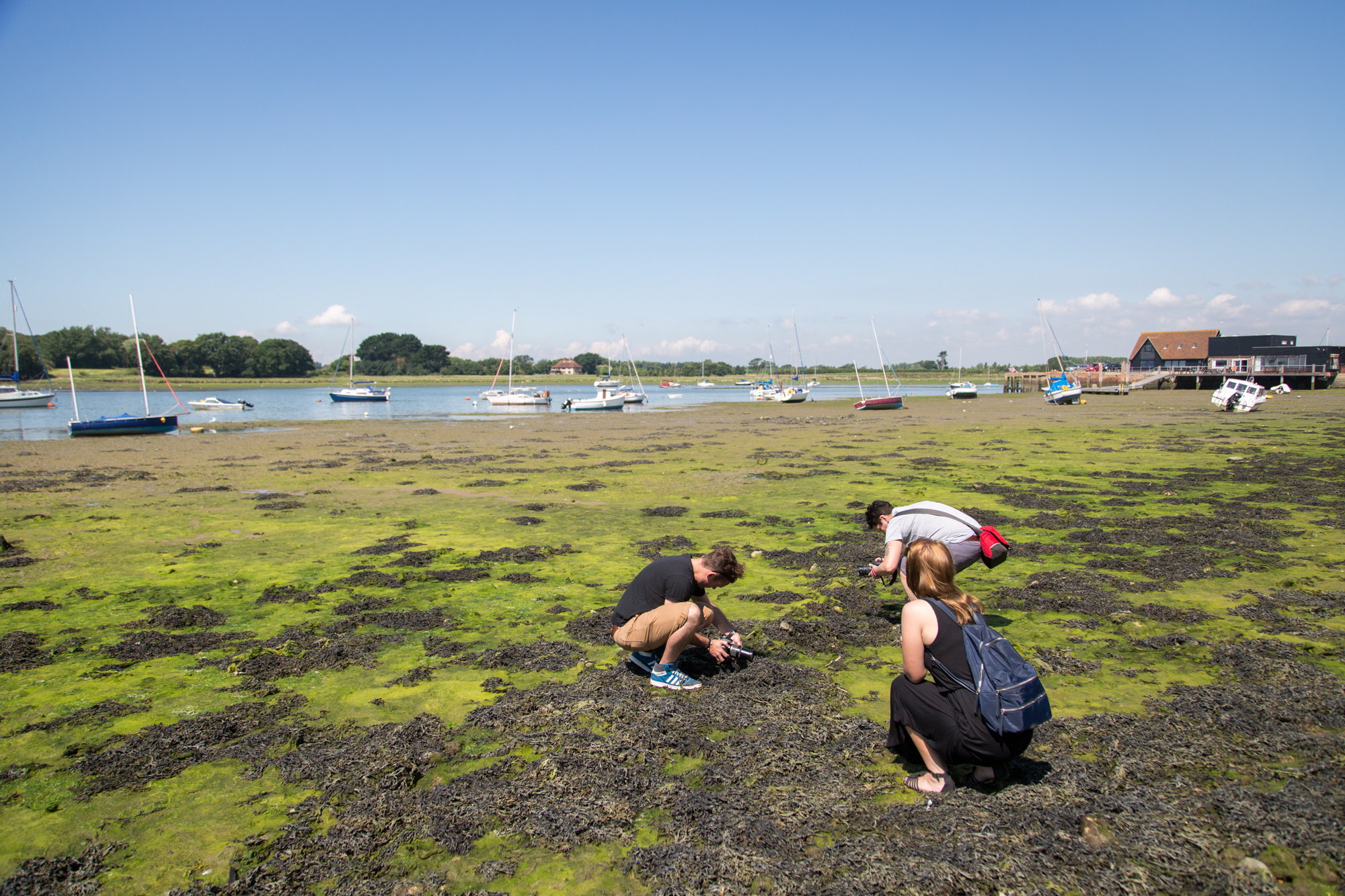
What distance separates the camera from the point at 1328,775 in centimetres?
414

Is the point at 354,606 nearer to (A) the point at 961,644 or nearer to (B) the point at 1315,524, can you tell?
(A) the point at 961,644

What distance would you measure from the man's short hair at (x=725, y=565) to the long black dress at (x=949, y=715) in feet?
4.74

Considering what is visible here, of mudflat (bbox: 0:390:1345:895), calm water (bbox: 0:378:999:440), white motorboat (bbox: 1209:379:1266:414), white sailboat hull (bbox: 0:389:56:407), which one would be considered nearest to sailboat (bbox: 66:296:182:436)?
calm water (bbox: 0:378:999:440)

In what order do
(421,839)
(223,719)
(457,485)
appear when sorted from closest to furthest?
(421,839) → (223,719) → (457,485)

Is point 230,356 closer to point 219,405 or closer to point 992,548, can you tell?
point 219,405

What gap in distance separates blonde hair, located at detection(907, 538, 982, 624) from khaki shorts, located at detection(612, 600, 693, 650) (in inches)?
72.3

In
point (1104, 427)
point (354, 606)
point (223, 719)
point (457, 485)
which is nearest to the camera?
point (223, 719)

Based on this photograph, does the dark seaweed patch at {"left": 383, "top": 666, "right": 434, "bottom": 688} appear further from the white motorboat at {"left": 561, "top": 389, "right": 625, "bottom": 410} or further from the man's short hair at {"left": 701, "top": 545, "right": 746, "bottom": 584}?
the white motorboat at {"left": 561, "top": 389, "right": 625, "bottom": 410}

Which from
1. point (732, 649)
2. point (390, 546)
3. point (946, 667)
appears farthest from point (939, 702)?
point (390, 546)

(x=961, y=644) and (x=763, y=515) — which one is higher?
(x=961, y=644)

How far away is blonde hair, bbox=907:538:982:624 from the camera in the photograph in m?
4.28

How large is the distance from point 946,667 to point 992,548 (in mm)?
2722

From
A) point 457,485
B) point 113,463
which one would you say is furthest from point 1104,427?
point 113,463

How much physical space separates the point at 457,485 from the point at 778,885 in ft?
50.2
